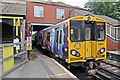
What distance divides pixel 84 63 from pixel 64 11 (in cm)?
1873

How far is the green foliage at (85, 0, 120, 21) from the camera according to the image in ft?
119

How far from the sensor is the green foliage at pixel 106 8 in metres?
36.3

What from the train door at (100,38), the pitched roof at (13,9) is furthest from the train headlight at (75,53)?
the pitched roof at (13,9)

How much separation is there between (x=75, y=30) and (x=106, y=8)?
29503 mm

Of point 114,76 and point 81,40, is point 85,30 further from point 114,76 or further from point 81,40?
point 114,76

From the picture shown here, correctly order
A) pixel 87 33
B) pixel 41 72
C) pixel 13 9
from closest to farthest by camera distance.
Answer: pixel 41 72 < pixel 87 33 < pixel 13 9

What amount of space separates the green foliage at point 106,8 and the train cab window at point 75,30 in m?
25.8

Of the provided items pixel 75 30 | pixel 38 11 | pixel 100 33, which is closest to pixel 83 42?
pixel 75 30

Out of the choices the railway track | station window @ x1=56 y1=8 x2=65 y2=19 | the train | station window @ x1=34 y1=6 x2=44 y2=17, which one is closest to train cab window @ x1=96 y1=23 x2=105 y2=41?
the train

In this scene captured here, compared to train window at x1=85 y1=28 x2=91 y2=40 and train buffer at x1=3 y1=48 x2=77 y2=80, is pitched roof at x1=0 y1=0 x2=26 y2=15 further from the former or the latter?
train buffer at x1=3 y1=48 x2=77 y2=80

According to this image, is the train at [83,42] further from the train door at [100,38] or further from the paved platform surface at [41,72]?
the paved platform surface at [41,72]

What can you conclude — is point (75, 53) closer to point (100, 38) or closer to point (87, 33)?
point (87, 33)

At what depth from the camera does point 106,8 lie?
38.0 m

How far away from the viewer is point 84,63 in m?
10.3
